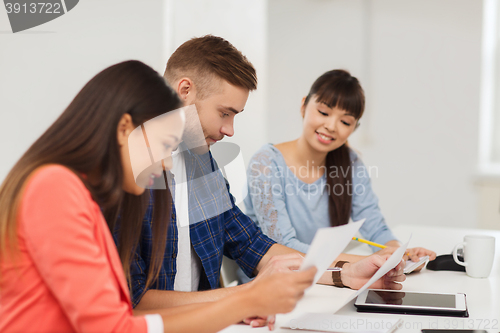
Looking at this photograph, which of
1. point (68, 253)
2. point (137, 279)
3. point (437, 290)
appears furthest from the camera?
point (437, 290)

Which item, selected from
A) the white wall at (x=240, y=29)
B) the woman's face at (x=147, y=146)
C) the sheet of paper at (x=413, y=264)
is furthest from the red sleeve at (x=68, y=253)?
the white wall at (x=240, y=29)

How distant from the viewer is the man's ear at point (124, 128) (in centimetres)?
61

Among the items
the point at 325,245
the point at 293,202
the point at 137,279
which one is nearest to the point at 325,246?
the point at 325,245

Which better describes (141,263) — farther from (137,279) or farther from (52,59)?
(52,59)

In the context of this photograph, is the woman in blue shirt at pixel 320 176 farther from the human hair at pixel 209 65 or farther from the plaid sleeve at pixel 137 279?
the plaid sleeve at pixel 137 279

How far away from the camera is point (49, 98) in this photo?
1.51m

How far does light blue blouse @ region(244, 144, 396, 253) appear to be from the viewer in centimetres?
145

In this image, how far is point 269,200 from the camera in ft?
4.81

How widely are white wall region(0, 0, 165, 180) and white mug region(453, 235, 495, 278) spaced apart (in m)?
1.21

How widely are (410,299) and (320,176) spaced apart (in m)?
0.83

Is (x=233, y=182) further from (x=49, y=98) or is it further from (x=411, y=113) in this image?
(x=411, y=113)

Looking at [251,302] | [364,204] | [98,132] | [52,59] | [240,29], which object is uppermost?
[240,29]

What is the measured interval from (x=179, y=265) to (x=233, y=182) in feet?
1.19

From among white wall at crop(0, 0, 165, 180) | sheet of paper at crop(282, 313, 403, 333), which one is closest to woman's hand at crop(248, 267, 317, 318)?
sheet of paper at crop(282, 313, 403, 333)
